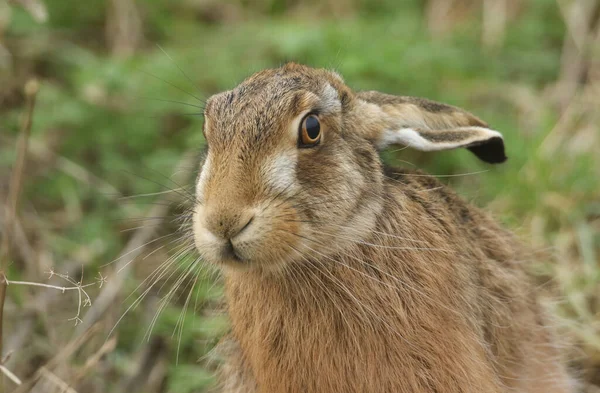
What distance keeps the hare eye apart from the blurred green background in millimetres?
821

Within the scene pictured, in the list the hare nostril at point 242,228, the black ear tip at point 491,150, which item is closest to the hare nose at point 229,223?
the hare nostril at point 242,228

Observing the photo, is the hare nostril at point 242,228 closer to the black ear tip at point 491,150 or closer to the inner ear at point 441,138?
the inner ear at point 441,138

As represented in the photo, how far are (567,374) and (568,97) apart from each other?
9.20 feet

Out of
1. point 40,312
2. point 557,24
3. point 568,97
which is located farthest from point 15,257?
point 557,24

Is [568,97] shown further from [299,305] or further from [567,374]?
[299,305]

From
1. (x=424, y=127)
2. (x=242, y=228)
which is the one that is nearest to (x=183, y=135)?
(x=424, y=127)

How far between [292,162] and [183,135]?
2795 mm

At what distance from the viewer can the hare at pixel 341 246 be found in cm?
315

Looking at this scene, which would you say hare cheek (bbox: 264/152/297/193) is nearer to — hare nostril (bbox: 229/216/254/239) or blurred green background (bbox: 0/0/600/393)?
hare nostril (bbox: 229/216/254/239)

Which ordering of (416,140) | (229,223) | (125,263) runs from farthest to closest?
(125,263) < (416,140) < (229,223)

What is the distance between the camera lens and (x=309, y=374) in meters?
3.50

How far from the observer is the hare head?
3074mm

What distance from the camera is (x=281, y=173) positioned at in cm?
316

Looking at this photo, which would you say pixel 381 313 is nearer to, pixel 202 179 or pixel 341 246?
pixel 341 246
